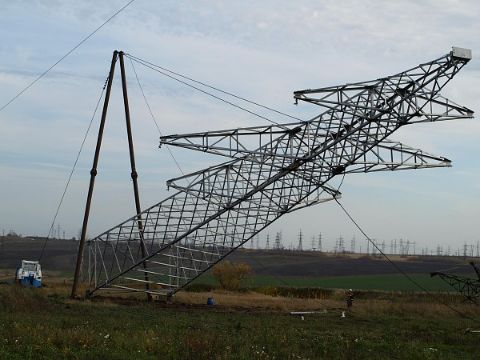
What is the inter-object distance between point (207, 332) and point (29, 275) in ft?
94.2

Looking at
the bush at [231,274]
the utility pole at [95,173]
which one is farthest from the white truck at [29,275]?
the bush at [231,274]

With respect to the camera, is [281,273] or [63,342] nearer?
[63,342]

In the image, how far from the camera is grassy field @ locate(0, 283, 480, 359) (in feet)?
49.2

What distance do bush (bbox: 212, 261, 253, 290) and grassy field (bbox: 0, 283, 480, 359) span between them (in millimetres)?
26421

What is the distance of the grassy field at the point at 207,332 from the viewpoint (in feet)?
49.2

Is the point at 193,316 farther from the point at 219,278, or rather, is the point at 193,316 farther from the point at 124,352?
the point at 219,278

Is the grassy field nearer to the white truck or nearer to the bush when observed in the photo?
the white truck

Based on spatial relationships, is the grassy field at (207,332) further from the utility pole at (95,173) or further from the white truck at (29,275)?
the white truck at (29,275)

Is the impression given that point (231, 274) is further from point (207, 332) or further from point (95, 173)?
point (207, 332)

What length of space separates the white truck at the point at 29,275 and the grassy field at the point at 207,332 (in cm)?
1202

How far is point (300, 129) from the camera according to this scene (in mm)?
27938

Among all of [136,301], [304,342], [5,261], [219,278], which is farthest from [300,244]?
[304,342]

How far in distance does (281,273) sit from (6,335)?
81.6m

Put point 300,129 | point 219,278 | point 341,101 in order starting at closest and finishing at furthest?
point 341,101 → point 300,129 → point 219,278
